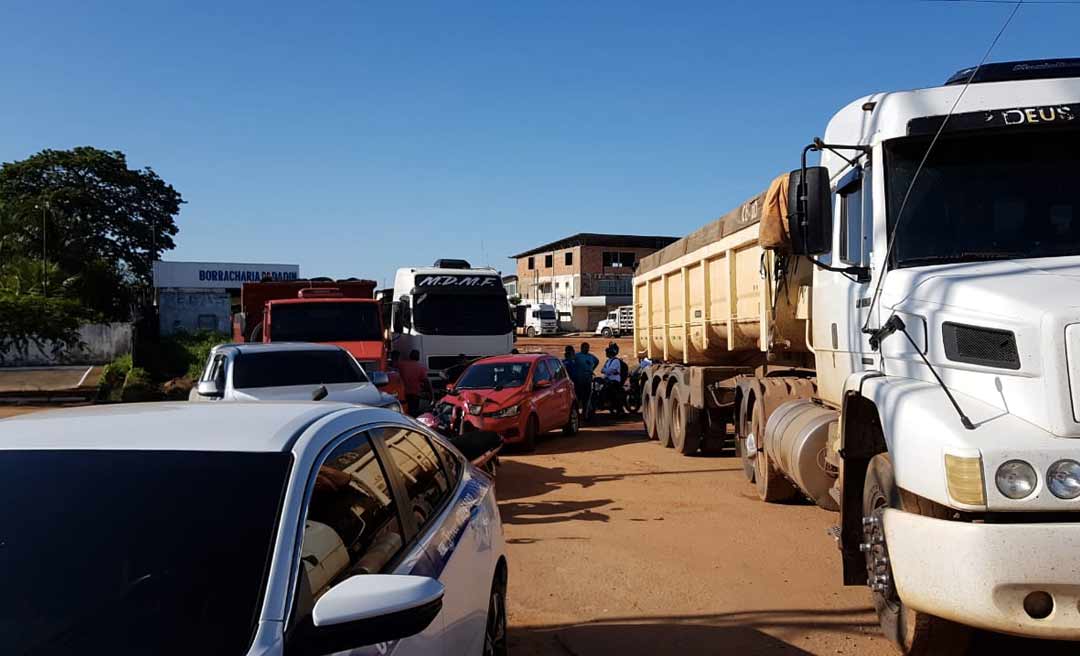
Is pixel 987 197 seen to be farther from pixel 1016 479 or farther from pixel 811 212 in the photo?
pixel 1016 479

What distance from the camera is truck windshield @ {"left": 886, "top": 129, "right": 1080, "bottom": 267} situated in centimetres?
503

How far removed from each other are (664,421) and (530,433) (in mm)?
2206

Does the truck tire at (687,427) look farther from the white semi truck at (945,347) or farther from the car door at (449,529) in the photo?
the car door at (449,529)

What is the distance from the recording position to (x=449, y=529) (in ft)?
11.6

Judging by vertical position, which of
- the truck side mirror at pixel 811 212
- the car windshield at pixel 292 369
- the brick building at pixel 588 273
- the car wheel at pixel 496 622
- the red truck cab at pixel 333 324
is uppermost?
the brick building at pixel 588 273

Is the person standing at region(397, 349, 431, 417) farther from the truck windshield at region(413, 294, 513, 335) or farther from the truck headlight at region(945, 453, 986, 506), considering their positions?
the truck headlight at region(945, 453, 986, 506)

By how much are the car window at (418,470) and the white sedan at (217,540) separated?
0.23 feet

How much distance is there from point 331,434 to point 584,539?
5268mm

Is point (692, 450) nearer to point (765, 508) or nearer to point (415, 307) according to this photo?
point (765, 508)

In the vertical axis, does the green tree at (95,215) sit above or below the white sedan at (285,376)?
above

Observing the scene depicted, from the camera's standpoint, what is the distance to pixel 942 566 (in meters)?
3.74

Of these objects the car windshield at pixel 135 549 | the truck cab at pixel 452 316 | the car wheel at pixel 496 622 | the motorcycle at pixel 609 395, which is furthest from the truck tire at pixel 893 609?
the motorcycle at pixel 609 395

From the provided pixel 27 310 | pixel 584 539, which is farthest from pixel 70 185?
pixel 584 539

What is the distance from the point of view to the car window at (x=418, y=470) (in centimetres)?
345
